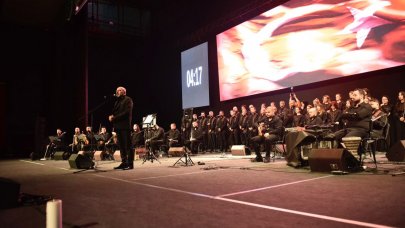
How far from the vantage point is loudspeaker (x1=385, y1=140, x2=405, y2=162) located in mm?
4895

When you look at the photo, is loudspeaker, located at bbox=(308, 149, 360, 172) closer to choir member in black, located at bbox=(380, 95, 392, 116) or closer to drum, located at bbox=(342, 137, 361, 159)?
drum, located at bbox=(342, 137, 361, 159)

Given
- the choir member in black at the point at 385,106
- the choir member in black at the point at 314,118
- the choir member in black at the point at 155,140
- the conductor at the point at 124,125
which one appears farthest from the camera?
the choir member in black at the point at 155,140

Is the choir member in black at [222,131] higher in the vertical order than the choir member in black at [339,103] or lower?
lower

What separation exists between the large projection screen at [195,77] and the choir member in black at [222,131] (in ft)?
4.40

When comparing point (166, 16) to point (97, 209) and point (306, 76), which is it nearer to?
point (306, 76)

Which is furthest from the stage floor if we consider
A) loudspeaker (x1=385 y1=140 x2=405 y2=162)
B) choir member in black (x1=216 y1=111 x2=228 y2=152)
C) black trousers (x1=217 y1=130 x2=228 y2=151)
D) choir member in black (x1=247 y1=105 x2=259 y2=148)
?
black trousers (x1=217 y1=130 x2=228 y2=151)

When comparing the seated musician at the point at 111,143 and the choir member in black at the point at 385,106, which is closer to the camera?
the choir member in black at the point at 385,106

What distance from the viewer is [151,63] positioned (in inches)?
665

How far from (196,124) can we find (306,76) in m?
4.36

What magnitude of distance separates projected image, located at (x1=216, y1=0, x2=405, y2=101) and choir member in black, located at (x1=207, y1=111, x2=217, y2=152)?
0.91 metres

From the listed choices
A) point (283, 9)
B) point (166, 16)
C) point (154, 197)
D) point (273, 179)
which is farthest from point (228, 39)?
→ point (154, 197)

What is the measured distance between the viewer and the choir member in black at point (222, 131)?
470 inches

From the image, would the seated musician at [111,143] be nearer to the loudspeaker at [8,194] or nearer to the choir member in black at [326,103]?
the choir member in black at [326,103]

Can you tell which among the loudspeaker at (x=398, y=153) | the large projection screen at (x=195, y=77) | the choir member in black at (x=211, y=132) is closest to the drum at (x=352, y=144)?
the loudspeaker at (x=398, y=153)
